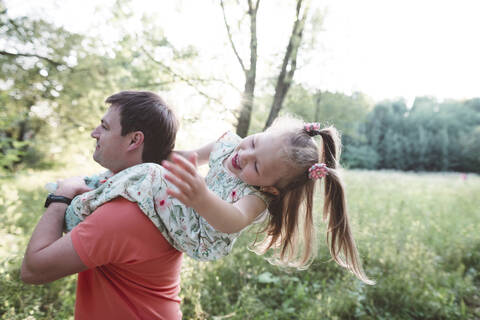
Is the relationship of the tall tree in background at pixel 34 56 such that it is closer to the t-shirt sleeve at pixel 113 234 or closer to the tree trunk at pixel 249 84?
the tree trunk at pixel 249 84

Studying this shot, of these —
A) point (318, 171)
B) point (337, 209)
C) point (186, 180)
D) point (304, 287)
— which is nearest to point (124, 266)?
point (186, 180)

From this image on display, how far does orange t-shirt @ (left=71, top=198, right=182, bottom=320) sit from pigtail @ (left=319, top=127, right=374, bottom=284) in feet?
2.63

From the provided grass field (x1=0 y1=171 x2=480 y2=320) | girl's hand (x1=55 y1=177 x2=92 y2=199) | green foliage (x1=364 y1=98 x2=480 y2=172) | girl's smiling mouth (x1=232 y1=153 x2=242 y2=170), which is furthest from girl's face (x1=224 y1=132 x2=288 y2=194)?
green foliage (x1=364 y1=98 x2=480 y2=172)

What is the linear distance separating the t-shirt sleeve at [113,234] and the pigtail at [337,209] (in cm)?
91

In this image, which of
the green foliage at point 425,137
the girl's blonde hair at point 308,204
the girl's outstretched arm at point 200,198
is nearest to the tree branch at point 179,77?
the girl's blonde hair at point 308,204

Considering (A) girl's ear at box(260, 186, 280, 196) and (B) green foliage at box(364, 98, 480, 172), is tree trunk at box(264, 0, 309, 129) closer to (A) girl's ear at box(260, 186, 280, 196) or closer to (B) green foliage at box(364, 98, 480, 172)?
(A) girl's ear at box(260, 186, 280, 196)

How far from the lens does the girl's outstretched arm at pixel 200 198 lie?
963mm

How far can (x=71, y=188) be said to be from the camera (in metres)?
1.23

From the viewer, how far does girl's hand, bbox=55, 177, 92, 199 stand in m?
1.21

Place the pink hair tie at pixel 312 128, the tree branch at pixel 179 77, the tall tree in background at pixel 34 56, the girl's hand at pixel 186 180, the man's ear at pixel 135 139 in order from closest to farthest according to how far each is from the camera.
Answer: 1. the girl's hand at pixel 186 180
2. the man's ear at pixel 135 139
3. the pink hair tie at pixel 312 128
4. the tree branch at pixel 179 77
5. the tall tree in background at pixel 34 56

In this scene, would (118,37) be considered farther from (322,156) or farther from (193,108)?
(322,156)

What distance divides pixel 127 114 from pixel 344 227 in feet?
3.87

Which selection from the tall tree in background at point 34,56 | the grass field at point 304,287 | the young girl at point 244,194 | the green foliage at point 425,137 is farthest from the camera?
the green foliage at point 425,137

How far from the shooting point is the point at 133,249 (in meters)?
1.10
